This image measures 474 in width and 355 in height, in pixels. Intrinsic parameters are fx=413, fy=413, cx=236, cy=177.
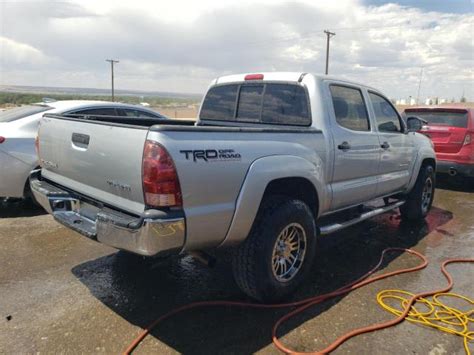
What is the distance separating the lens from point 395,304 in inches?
140

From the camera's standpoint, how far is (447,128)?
8273 millimetres

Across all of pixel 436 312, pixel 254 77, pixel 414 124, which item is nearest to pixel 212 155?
pixel 254 77

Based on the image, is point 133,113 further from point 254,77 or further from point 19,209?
point 254,77

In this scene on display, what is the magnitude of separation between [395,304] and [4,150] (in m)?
4.99

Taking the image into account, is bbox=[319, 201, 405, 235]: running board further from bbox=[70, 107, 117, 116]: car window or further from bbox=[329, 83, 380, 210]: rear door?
bbox=[70, 107, 117, 116]: car window

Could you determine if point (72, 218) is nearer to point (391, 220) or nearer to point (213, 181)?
point (213, 181)

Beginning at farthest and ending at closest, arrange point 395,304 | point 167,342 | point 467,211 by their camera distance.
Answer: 1. point 467,211
2. point 395,304
3. point 167,342

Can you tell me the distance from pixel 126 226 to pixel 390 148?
351 centimetres

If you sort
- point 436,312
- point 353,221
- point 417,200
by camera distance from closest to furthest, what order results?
point 436,312 < point 353,221 < point 417,200

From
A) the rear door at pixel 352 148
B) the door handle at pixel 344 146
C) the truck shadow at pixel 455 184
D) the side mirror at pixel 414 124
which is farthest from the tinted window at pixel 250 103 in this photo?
the truck shadow at pixel 455 184

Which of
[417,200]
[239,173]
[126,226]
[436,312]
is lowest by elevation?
[436,312]

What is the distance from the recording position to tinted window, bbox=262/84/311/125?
401 cm

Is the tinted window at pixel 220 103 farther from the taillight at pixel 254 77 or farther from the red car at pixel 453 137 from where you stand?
the red car at pixel 453 137

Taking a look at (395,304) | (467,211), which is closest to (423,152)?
(467,211)
